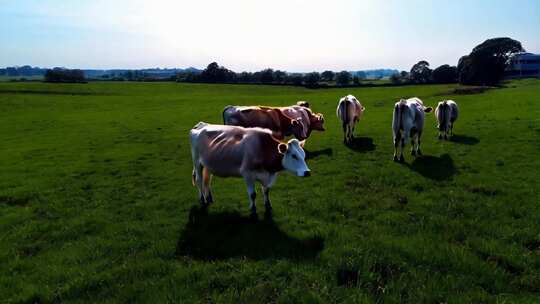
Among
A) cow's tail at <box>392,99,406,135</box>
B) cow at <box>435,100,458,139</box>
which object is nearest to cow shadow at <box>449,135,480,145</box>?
cow at <box>435,100,458,139</box>

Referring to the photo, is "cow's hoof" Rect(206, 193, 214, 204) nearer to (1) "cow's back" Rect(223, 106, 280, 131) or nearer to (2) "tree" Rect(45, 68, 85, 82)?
(1) "cow's back" Rect(223, 106, 280, 131)

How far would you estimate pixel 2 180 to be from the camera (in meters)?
14.3

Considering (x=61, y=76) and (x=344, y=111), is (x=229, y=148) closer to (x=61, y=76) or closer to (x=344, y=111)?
(x=344, y=111)

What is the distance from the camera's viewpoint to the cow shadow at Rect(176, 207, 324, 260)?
24.1 ft

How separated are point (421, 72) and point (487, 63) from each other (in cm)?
3207

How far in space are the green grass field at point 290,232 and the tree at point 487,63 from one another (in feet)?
225

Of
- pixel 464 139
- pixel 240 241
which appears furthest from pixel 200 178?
pixel 464 139

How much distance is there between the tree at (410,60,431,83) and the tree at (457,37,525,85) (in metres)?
15.8

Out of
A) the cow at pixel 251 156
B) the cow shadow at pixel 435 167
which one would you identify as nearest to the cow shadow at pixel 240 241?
the cow at pixel 251 156

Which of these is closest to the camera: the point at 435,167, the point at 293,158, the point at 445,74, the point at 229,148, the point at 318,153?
the point at 293,158

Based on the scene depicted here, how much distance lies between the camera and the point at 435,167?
44.8 feet

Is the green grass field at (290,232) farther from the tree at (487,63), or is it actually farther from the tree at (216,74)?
the tree at (216,74)

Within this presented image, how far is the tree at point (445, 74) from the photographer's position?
3797 inches

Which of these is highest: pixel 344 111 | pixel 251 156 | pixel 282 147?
pixel 344 111
